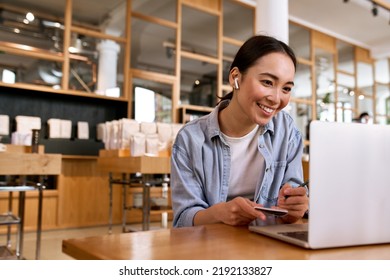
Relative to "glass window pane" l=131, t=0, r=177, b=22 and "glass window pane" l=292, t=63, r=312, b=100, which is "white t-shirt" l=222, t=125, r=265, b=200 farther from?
"glass window pane" l=292, t=63, r=312, b=100

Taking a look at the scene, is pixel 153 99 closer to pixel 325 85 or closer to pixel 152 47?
pixel 152 47

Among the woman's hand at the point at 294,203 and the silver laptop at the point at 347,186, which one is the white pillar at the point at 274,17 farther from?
the silver laptop at the point at 347,186

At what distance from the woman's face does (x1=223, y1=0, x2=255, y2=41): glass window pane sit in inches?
201

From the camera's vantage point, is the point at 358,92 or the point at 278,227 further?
the point at 358,92

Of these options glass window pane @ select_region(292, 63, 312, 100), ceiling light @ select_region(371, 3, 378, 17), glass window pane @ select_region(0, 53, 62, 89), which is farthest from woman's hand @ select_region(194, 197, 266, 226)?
glass window pane @ select_region(292, 63, 312, 100)

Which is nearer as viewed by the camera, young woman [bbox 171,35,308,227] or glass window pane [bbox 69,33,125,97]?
young woman [bbox 171,35,308,227]

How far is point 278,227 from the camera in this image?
73 centimetres

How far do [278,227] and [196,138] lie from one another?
363 millimetres

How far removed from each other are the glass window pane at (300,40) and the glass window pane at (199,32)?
1627mm

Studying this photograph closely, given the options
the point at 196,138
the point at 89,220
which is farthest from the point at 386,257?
the point at 89,220

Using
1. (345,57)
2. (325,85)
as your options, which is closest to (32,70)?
(325,85)

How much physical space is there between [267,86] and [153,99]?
4125 mm

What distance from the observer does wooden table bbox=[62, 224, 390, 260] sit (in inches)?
20.6
